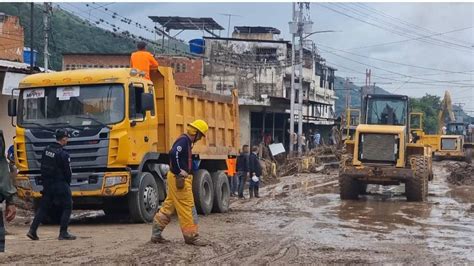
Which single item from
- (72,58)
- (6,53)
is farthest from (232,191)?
(72,58)

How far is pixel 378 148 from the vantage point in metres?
20.1

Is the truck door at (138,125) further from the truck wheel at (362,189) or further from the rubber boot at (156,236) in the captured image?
the truck wheel at (362,189)

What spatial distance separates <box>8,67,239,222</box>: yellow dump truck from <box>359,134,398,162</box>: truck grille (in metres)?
8.30

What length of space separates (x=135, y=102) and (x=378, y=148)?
9868mm

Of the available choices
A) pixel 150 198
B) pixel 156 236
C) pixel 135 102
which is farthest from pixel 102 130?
pixel 156 236

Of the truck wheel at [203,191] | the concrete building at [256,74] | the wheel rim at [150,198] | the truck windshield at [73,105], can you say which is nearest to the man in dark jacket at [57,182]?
the truck windshield at [73,105]

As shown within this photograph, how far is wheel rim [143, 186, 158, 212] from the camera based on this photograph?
1288cm

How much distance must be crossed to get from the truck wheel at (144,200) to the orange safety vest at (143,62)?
82.2 inches

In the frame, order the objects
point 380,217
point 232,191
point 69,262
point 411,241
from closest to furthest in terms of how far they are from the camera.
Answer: point 69,262
point 411,241
point 380,217
point 232,191

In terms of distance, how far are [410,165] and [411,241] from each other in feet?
30.0

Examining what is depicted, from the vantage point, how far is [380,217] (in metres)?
15.2

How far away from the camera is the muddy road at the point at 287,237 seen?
8.55 metres

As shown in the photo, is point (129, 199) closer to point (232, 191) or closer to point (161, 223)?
point (161, 223)

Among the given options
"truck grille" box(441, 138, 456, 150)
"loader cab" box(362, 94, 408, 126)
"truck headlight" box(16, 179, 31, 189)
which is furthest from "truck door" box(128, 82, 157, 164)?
"truck grille" box(441, 138, 456, 150)
